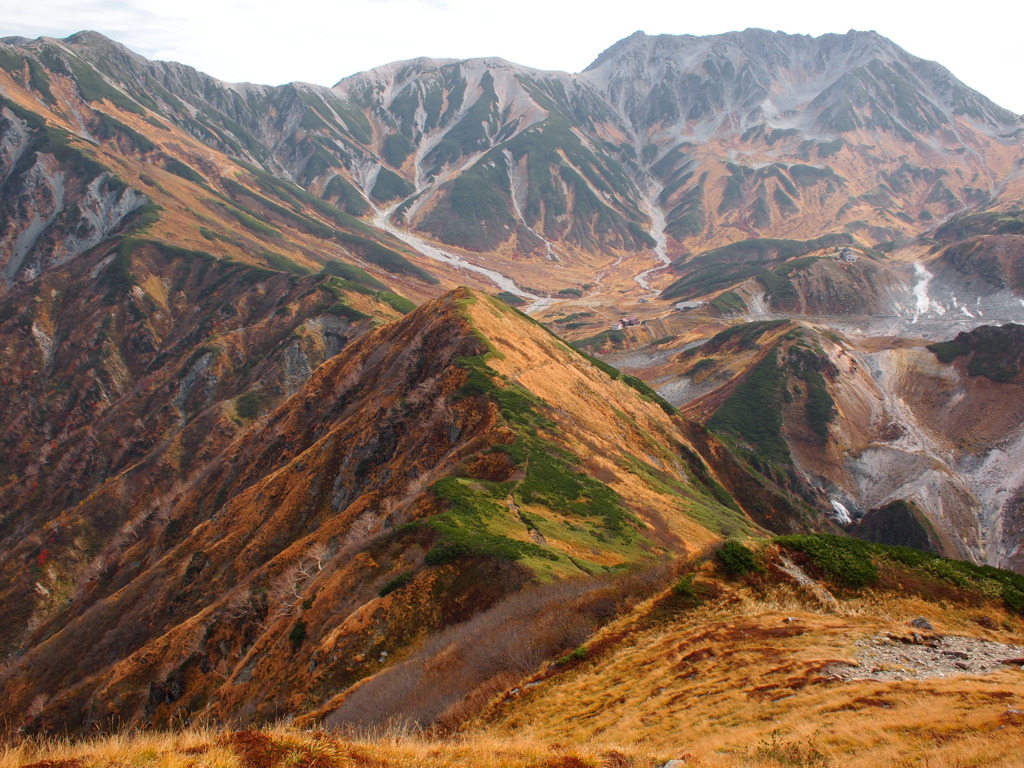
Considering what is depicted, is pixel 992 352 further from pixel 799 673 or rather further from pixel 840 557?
pixel 799 673

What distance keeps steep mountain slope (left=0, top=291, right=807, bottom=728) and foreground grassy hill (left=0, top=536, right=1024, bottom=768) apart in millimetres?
Result: 6583

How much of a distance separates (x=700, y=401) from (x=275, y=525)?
278 ft

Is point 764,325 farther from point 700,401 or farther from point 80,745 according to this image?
point 80,745

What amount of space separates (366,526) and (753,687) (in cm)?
2853

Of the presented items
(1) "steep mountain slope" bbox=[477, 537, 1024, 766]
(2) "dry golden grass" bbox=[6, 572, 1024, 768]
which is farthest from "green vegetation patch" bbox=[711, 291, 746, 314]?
(2) "dry golden grass" bbox=[6, 572, 1024, 768]

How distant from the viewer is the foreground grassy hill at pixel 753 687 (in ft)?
36.9

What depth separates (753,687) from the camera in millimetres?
16219

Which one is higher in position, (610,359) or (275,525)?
(610,359)

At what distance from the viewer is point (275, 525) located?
158 feet

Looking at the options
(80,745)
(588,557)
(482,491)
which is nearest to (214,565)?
(482,491)

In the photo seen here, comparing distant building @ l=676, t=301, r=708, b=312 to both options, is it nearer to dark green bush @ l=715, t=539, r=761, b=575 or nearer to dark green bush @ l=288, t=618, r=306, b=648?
dark green bush @ l=715, t=539, r=761, b=575

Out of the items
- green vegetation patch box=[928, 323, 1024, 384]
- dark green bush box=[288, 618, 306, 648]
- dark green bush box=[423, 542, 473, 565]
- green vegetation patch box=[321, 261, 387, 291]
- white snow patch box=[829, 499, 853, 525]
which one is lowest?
white snow patch box=[829, 499, 853, 525]

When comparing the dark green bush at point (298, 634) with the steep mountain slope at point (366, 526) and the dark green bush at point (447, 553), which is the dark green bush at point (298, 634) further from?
the dark green bush at point (447, 553)

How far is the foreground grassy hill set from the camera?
36.9 feet
